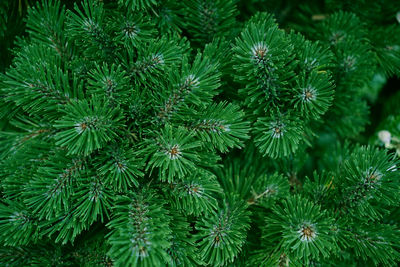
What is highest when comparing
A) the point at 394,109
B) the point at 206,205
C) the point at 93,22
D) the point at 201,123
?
the point at 394,109

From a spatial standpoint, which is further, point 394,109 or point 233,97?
point 394,109

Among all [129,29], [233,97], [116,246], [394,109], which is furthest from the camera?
[394,109]

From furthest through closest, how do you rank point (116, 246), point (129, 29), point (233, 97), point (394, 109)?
point (394, 109) → point (233, 97) → point (129, 29) → point (116, 246)

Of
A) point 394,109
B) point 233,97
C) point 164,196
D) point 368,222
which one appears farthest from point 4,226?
point 394,109

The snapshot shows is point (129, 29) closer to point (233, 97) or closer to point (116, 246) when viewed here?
point (233, 97)

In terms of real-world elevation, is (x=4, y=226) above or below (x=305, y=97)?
below

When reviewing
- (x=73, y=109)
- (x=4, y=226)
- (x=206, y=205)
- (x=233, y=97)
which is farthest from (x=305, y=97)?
(x=4, y=226)

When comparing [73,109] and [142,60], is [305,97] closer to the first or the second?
[142,60]
